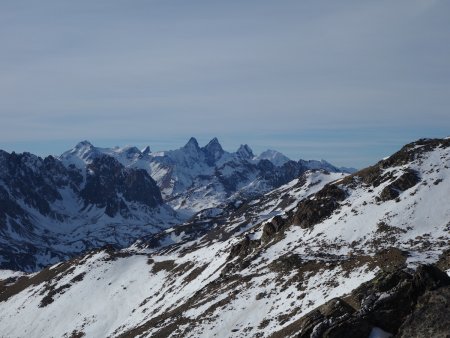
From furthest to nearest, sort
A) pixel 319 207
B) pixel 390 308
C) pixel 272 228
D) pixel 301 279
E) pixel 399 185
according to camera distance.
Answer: pixel 272 228 < pixel 319 207 < pixel 399 185 < pixel 301 279 < pixel 390 308

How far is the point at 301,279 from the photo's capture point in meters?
56.5

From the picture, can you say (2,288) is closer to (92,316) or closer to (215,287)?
(92,316)

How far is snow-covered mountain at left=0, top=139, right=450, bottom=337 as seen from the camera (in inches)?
974

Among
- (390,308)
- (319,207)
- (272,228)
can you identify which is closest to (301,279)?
(390,308)

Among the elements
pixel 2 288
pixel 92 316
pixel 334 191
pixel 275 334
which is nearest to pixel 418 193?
pixel 334 191

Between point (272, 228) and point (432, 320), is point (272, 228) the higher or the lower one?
the lower one

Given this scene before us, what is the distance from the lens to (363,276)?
47281mm

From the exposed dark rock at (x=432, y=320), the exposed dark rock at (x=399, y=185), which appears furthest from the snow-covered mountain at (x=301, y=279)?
the exposed dark rock at (x=399, y=185)

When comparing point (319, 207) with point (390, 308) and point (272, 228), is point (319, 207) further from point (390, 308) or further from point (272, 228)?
point (390, 308)

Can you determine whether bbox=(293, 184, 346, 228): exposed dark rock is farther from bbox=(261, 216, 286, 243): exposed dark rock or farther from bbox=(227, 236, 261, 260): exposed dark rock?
bbox=(227, 236, 261, 260): exposed dark rock

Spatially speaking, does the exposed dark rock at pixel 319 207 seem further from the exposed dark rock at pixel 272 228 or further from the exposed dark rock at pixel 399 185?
the exposed dark rock at pixel 399 185

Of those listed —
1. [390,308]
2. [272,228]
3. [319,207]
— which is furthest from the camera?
[272,228]

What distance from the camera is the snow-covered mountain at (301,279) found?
24.8 m

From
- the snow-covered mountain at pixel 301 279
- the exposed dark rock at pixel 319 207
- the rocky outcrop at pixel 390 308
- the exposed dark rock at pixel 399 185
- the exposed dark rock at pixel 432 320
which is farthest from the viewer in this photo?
the exposed dark rock at pixel 319 207
